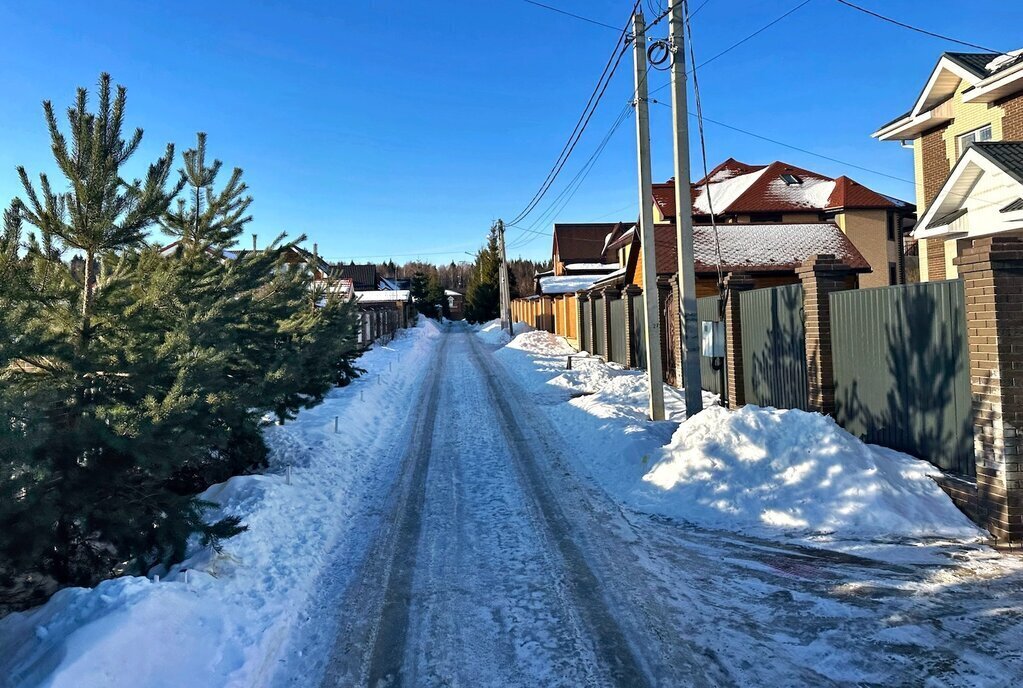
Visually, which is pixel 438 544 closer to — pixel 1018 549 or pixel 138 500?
pixel 138 500

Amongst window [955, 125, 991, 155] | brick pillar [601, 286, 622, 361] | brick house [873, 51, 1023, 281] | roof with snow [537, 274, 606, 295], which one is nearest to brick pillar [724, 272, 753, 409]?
brick house [873, 51, 1023, 281]

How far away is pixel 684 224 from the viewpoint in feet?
32.0

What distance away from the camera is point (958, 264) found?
595cm

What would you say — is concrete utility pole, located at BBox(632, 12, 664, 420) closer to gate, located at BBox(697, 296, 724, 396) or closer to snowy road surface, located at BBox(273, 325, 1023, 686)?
gate, located at BBox(697, 296, 724, 396)

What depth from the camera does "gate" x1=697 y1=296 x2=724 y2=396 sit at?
12.4m

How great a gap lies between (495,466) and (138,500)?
5056 millimetres

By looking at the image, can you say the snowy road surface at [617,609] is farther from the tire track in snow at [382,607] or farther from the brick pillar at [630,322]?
the brick pillar at [630,322]

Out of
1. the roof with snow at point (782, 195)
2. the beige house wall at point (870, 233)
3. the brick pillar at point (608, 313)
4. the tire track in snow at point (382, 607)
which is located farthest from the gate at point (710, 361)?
the beige house wall at point (870, 233)

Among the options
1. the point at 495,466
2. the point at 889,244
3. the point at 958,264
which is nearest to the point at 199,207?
the point at 495,466

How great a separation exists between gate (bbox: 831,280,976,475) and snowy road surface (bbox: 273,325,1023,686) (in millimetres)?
1804

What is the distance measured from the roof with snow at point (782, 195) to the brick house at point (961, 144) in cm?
1183

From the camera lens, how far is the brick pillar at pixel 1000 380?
5465 millimetres

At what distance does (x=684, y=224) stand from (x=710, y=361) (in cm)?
410

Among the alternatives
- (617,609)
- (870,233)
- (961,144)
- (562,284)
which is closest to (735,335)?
(617,609)
